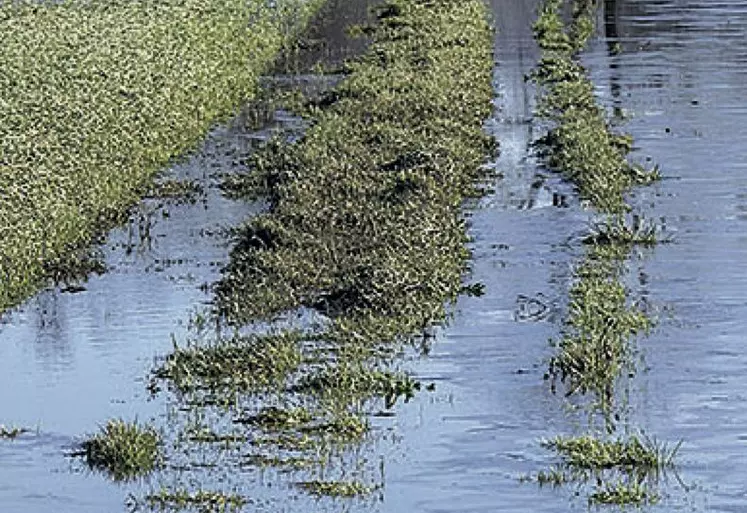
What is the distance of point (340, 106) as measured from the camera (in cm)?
2378

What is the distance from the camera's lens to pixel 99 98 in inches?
922

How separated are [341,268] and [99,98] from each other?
8198 millimetres

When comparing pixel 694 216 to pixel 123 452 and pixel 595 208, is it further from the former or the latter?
pixel 123 452

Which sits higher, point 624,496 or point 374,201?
point 374,201

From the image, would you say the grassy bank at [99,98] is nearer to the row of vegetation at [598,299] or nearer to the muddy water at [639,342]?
the muddy water at [639,342]

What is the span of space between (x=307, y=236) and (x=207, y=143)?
6.14 m

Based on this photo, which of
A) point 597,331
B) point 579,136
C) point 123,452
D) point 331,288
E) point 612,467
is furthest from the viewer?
point 579,136

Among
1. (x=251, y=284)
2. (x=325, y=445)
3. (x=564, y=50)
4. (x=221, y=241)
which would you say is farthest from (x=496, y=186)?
(x=564, y=50)

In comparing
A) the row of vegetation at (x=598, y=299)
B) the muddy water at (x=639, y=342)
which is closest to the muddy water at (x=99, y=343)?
the muddy water at (x=639, y=342)

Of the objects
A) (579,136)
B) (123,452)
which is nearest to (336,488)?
(123,452)

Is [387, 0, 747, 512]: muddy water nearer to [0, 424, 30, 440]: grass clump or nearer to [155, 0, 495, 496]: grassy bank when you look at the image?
[155, 0, 495, 496]: grassy bank

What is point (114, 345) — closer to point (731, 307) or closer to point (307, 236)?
point (307, 236)

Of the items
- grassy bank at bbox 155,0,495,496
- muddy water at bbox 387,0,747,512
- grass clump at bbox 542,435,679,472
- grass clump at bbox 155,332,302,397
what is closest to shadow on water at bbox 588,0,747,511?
muddy water at bbox 387,0,747,512

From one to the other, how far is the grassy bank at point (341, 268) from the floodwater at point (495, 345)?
0.86ft
